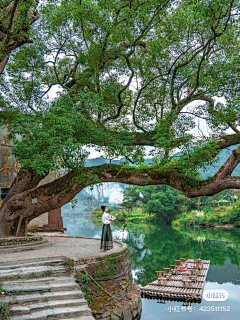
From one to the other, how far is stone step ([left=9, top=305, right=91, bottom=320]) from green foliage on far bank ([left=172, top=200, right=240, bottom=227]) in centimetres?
2774

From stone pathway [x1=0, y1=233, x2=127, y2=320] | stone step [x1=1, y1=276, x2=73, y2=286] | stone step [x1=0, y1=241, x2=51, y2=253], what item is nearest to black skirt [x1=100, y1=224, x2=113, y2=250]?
stone pathway [x1=0, y1=233, x2=127, y2=320]

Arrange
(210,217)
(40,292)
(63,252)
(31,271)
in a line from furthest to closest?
(210,217), (63,252), (31,271), (40,292)

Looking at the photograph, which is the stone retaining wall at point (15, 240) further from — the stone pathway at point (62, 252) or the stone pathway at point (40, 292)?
the stone pathway at point (40, 292)

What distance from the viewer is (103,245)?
8.28 metres

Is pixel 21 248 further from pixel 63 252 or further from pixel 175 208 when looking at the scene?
pixel 175 208

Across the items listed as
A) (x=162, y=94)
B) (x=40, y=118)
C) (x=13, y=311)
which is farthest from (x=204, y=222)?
(x=13, y=311)

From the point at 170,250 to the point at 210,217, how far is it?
1297 cm

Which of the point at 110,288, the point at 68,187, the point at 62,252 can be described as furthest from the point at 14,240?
the point at 110,288

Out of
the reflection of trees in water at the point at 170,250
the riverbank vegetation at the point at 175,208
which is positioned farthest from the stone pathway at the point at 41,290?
the riverbank vegetation at the point at 175,208

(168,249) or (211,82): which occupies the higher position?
(211,82)

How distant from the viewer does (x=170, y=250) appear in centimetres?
2159

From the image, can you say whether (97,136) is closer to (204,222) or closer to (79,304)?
(79,304)

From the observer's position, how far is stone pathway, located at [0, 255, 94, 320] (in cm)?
526

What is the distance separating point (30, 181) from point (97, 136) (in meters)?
3.25
